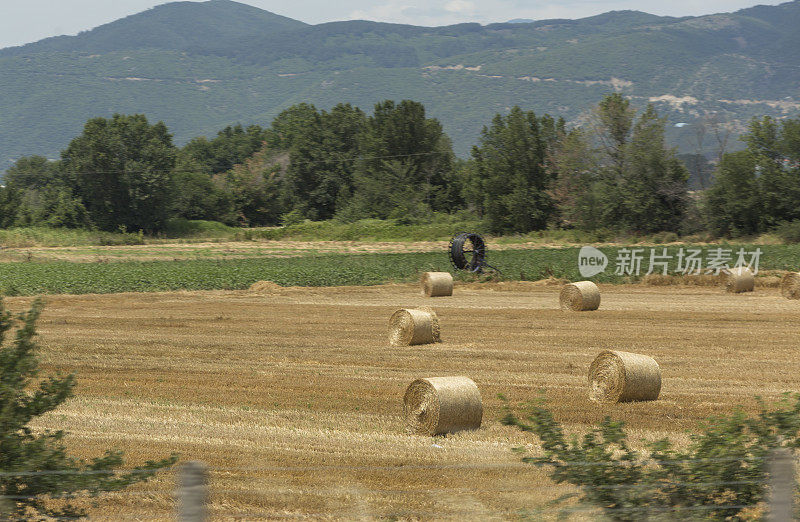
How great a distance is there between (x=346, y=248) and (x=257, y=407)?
52505 mm

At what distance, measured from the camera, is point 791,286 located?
29.8m

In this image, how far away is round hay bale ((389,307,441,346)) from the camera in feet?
68.9

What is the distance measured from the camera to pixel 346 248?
219 feet

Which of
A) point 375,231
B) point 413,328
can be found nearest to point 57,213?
point 375,231

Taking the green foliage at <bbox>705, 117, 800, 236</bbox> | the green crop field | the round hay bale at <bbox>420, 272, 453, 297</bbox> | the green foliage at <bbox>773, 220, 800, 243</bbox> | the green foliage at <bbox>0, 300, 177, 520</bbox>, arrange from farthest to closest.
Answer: the green foliage at <bbox>705, 117, 800, 236</bbox> < the green foliage at <bbox>773, 220, 800, 243</bbox> < the green crop field < the round hay bale at <bbox>420, 272, 453, 297</bbox> < the green foliage at <bbox>0, 300, 177, 520</bbox>

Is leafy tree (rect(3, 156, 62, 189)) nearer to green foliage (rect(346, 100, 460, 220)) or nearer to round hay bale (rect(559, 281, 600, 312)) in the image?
green foliage (rect(346, 100, 460, 220))

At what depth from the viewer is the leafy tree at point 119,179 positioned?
8869cm

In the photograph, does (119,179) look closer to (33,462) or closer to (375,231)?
(375,231)

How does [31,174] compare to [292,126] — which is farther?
[31,174]

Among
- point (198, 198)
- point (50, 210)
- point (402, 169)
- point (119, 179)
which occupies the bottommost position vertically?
point (50, 210)

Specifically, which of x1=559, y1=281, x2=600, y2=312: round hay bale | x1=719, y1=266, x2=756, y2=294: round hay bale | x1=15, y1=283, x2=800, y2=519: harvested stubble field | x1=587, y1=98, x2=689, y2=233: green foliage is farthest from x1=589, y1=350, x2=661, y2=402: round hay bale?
x1=587, y1=98, x2=689, y2=233: green foliage

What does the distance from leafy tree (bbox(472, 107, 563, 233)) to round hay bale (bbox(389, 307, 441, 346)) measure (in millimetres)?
57715

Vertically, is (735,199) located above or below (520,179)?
below

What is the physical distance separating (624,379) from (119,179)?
271 ft
